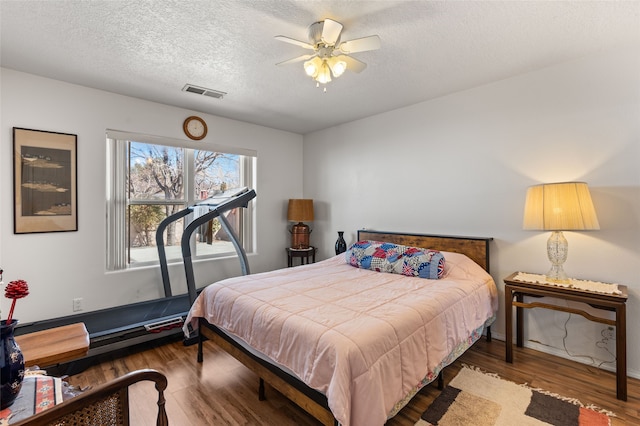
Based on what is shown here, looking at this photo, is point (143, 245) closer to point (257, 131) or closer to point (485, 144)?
point (257, 131)

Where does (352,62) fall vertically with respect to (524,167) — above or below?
above

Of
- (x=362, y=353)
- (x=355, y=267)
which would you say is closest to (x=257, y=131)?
(x=355, y=267)

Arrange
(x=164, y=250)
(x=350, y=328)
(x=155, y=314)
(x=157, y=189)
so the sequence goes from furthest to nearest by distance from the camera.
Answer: (x=157, y=189), (x=164, y=250), (x=155, y=314), (x=350, y=328)

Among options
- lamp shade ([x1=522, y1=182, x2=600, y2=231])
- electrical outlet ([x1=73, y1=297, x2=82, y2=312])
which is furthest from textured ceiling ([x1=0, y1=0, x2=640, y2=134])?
electrical outlet ([x1=73, y1=297, x2=82, y2=312])

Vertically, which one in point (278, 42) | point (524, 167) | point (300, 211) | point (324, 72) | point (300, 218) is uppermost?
point (278, 42)

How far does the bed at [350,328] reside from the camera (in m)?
1.46

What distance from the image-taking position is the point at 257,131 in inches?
174

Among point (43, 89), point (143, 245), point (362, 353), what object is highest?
point (43, 89)

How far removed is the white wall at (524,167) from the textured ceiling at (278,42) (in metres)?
0.26

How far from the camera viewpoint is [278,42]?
7.28 ft

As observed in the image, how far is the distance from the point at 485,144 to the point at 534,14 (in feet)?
4.35

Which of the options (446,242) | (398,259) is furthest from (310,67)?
(446,242)

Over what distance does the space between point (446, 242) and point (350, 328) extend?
6.77ft

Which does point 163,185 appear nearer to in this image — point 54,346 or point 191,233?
point 191,233
